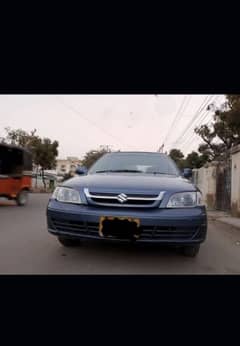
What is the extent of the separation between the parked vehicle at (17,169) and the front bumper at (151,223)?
8.30 m

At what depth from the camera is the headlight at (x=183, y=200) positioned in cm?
315

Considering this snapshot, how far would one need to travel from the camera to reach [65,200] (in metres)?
3.37

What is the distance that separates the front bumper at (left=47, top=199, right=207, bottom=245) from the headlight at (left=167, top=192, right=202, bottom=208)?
61 mm

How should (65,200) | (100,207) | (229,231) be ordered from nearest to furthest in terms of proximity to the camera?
(100,207)
(65,200)
(229,231)

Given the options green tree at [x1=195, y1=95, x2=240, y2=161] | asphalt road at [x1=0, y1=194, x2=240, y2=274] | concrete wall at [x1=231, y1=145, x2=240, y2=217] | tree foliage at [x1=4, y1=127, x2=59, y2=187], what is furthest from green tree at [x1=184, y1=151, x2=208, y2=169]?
asphalt road at [x1=0, y1=194, x2=240, y2=274]

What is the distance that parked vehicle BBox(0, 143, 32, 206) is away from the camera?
11.0 metres

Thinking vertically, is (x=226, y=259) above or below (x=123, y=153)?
below

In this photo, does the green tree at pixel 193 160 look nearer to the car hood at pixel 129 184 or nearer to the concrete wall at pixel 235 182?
the concrete wall at pixel 235 182
